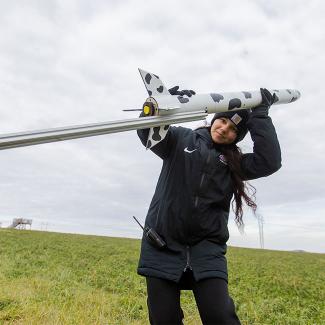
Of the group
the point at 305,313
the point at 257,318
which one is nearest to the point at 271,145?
the point at 257,318

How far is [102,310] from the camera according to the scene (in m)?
6.25

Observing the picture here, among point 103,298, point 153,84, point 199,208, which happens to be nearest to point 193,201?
point 199,208

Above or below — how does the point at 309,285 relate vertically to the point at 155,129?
below

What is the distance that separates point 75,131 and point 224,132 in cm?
181

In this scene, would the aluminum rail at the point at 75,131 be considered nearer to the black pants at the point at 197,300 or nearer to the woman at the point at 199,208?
the woman at the point at 199,208

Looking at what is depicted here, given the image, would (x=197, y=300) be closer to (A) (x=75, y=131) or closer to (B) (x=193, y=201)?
(B) (x=193, y=201)

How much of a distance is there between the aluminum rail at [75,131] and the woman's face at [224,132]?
594 millimetres

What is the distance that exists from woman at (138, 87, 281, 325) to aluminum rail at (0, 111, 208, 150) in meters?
0.34

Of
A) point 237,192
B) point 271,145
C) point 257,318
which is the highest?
point 271,145

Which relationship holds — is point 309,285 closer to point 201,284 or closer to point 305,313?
point 305,313

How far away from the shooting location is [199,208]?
3721 millimetres

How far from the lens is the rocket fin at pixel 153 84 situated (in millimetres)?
4016

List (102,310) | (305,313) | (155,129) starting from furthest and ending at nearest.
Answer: (305,313) < (102,310) < (155,129)

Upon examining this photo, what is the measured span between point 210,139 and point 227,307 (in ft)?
4.90
